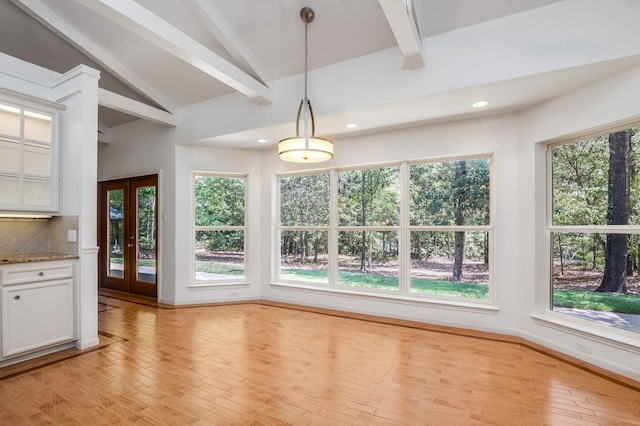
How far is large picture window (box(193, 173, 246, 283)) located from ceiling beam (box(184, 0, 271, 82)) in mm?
2101

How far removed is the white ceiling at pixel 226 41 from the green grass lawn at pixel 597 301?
1.99 m

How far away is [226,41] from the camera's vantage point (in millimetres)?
3592

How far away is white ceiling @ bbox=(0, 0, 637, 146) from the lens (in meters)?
2.85

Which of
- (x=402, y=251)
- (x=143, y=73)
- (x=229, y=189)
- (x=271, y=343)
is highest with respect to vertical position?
(x=143, y=73)

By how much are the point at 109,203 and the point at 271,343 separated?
186 inches

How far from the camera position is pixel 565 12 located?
264 cm

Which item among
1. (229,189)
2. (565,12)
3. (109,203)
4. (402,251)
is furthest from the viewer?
(109,203)

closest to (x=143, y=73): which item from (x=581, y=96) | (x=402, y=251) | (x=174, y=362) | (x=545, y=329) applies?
(x=174, y=362)

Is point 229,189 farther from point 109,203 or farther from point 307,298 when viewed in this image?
point 109,203

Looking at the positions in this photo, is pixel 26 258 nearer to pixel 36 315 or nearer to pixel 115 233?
pixel 36 315

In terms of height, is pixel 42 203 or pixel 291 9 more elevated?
pixel 291 9

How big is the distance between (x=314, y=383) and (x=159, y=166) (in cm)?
Result: 433

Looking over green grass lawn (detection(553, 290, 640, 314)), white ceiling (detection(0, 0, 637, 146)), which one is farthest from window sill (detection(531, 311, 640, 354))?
white ceiling (detection(0, 0, 637, 146))

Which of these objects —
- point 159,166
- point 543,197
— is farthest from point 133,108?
point 543,197
